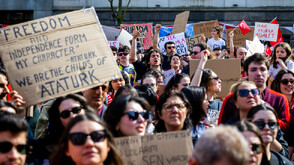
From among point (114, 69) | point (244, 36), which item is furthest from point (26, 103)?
point (244, 36)

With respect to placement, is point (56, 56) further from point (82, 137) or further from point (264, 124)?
point (264, 124)

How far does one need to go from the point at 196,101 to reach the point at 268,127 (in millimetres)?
1133

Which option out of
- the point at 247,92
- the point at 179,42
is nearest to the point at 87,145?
the point at 247,92

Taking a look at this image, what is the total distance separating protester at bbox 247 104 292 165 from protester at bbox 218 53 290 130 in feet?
3.00

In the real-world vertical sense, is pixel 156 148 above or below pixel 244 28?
below

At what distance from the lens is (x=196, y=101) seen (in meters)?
4.77

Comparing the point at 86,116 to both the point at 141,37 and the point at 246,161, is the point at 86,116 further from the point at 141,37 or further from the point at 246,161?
the point at 141,37

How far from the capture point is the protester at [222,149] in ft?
6.90

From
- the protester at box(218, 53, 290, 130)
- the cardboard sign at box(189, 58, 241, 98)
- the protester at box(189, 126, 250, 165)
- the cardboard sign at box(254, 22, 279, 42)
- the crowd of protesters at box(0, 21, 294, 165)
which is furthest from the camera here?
the cardboard sign at box(254, 22, 279, 42)

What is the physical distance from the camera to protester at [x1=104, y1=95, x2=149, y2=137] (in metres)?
3.68

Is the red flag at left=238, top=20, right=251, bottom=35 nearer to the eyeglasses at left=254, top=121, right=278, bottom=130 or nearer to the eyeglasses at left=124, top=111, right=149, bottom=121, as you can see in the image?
the eyeglasses at left=254, top=121, right=278, bottom=130

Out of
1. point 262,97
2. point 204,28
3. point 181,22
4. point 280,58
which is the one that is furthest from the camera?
point 204,28

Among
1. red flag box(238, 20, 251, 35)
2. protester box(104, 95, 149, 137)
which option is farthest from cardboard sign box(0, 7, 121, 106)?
red flag box(238, 20, 251, 35)

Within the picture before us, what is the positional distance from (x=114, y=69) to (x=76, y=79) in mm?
371
